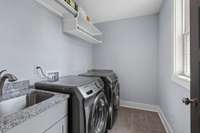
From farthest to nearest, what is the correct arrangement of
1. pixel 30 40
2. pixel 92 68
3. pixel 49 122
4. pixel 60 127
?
1. pixel 92 68
2. pixel 30 40
3. pixel 60 127
4. pixel 49 122

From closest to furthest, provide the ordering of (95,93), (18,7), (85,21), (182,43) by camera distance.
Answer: (18,7) → (95,93) → (182,43) → (85,21)

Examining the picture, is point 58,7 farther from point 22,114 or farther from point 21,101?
point 22,114

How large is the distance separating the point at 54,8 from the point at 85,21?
2.03 feet

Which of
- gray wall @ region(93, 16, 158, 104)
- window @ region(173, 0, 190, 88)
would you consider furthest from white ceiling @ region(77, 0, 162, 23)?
window @ region(173, 0, 190, 88)

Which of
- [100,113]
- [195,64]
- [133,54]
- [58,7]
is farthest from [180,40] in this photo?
[58,7]

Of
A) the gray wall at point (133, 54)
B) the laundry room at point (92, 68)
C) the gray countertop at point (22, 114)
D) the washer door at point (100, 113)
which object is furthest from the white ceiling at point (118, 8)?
the gray countertop at point (22, 114)

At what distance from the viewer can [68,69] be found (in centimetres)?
221

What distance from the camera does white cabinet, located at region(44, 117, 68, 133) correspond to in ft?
3.14

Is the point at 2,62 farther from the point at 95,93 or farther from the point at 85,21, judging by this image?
the point at 85,21

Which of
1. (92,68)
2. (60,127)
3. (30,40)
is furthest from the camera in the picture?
(92,68)

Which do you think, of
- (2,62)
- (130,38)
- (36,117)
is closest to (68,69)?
(2,62)

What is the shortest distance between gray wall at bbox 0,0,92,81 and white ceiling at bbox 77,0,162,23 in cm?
82

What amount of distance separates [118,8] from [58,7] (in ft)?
4.46

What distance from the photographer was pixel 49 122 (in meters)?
0.93
